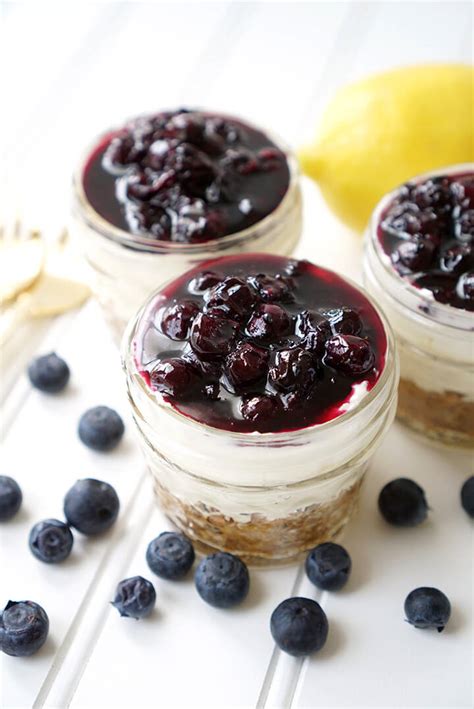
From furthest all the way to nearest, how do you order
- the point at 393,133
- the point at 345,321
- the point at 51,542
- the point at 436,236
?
the point at 393,133, the point at 436,236, the point at 51,542, the point at 345,321

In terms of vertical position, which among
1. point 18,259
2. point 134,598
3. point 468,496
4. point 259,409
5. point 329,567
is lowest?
point 468,496

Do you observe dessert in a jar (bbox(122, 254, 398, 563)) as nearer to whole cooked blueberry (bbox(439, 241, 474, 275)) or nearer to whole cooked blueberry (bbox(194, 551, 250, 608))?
whole cooked blueberry (bbox(194, 551, 250, 608))

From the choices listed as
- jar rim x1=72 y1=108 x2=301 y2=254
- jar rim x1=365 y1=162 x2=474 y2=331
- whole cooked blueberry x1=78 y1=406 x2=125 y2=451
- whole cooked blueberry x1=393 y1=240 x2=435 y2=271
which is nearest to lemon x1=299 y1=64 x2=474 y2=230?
jar rim x1=72 y1=108 x2=301 y2=254

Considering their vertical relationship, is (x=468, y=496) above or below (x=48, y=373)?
below

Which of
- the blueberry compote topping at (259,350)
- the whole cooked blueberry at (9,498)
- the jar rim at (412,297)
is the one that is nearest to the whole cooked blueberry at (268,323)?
the blueberry compote topping at (259,350)

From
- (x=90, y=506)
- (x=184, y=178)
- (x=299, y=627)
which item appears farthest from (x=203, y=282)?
(x=299, y=627)

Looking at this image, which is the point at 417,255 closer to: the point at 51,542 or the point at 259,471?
the point at 259,471
